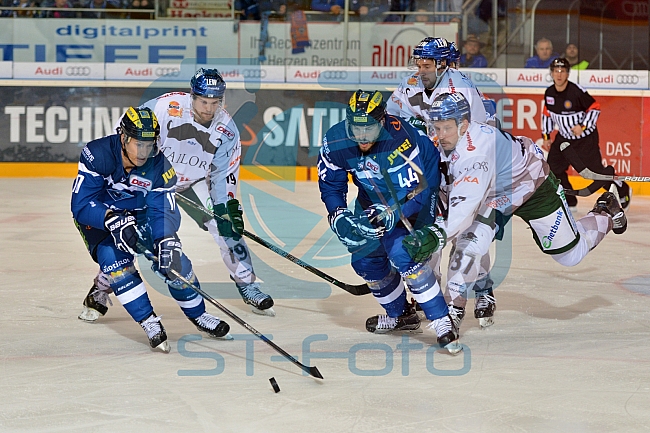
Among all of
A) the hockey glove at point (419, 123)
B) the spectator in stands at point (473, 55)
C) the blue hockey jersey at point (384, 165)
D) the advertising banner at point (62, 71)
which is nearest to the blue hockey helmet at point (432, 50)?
the hockey glove at point (419, 123)

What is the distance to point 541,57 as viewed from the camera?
9398mm

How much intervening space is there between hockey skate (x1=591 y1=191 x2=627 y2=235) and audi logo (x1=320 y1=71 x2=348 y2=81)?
5.01 metres

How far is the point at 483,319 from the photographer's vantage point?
4164 mm

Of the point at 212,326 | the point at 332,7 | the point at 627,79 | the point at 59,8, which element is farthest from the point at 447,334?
the point at 59,8

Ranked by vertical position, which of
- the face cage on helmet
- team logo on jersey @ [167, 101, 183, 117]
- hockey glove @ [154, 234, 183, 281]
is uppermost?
team logo on jersey @ [167, 101, 183, 117]

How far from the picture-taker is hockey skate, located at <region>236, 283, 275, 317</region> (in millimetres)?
→ 4418

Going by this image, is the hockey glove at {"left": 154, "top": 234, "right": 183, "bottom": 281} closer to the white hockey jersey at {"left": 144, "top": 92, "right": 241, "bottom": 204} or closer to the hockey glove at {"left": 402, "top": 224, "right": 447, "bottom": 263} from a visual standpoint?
the hockey glove at {"left": 402, "top": 224, "right": 447, "bottom": 263}

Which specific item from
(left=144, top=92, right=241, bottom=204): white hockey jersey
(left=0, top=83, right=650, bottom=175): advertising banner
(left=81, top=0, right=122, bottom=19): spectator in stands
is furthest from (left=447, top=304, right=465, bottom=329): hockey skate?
(left=81, top=0, right=122, bottom=19): spectator in stands

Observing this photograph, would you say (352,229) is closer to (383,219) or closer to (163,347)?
(383,219)

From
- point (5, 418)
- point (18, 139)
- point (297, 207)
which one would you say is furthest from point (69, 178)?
point (5, 418)

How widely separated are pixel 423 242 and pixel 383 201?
41cm

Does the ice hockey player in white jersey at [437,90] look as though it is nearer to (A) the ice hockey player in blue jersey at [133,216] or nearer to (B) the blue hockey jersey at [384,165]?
(B) the blue hockey jersey at [384,165]

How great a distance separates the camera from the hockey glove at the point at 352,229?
3.74m

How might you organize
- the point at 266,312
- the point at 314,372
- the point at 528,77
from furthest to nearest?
the point at 528,77, the point at 266,312, the point at 314,372
